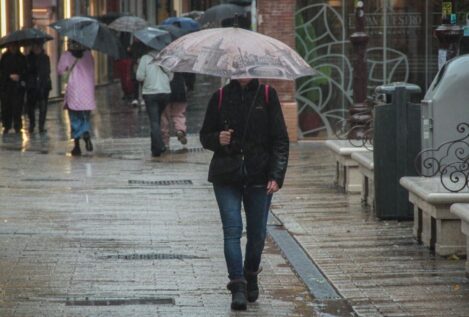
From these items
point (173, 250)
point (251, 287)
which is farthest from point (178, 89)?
point (251, 287)

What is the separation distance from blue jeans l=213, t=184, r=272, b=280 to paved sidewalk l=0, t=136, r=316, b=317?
35 cm

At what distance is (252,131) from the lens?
916cm

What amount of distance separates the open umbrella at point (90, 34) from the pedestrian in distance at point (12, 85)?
4719mm

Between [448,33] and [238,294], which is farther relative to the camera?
[448,33]

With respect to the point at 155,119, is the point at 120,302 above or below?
below

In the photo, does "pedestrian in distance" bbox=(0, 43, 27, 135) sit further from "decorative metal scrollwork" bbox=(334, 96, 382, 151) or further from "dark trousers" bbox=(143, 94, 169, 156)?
"decorative metal scrollwork" bbox=(334, 96, 382, 151)

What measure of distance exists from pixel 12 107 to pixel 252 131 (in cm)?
1822

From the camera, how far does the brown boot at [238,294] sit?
902cm

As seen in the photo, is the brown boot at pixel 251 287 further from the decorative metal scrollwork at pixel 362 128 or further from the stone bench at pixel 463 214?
the decorative metal scrollwork at pixel 362 128

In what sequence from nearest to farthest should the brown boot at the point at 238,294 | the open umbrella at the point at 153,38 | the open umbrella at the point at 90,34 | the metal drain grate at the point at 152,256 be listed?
the brown boot at the point at 238,294 < the metal drain grate at the point at 152,256 < the open umbrella at the point at 90,34 < the open umbrella at the point at 153,38

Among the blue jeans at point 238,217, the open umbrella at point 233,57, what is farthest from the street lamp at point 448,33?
the blue jeans at point 238,217

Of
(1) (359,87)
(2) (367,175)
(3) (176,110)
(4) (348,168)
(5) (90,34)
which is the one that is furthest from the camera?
(3) (176,110)

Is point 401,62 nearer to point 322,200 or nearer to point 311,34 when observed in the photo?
point 311,34

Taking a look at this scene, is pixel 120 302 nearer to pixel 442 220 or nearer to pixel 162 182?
pixel 442 220
